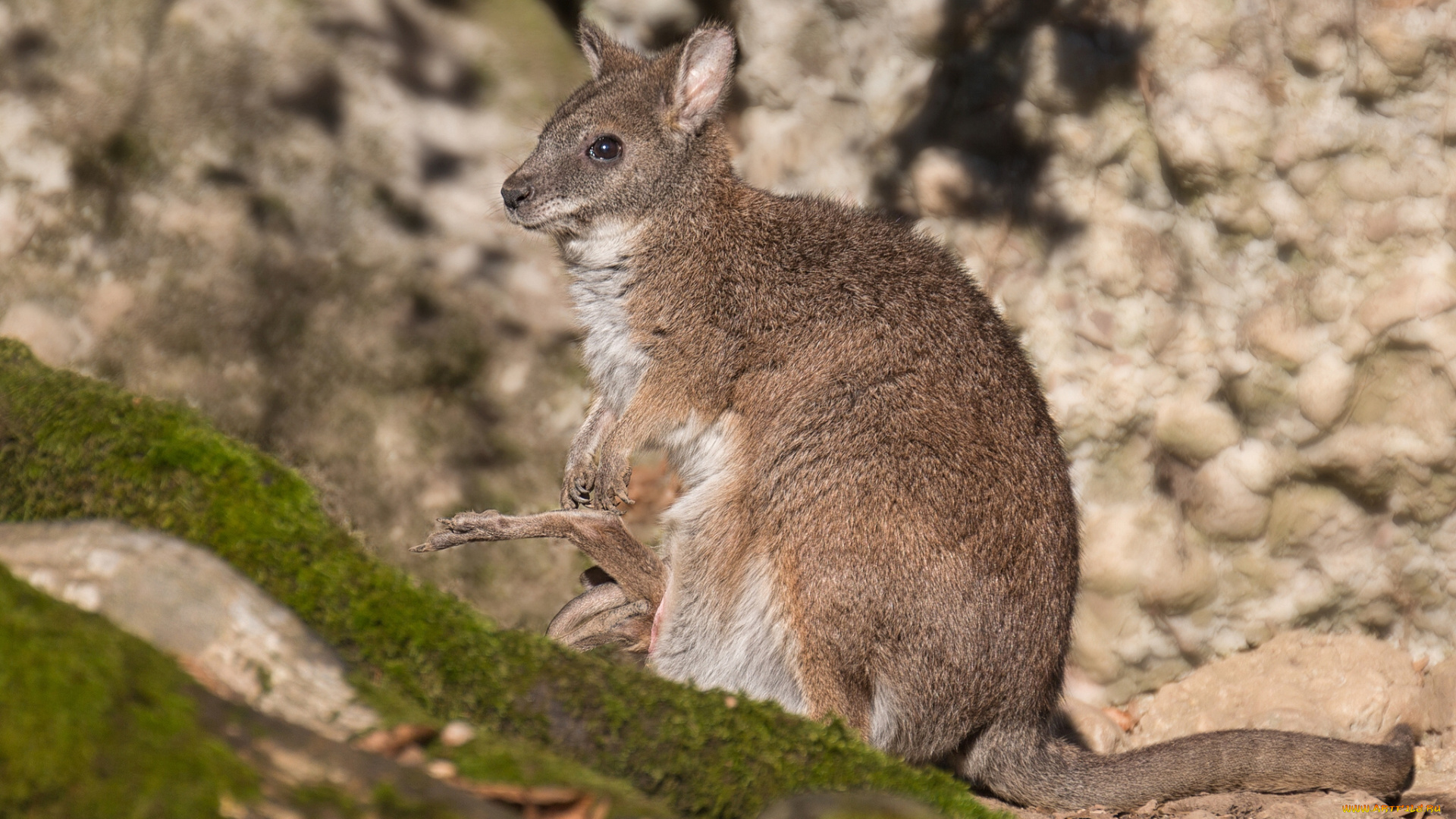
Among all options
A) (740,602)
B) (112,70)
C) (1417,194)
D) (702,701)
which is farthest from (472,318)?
(1417,194)

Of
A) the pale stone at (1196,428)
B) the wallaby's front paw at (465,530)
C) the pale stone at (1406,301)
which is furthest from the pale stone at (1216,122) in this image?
the wallaby's front paw at (465,530)

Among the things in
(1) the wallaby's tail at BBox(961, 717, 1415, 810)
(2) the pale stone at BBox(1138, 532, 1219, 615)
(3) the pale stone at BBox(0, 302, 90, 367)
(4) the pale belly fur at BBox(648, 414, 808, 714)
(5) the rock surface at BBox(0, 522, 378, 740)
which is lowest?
(5) the rock surface at BBox(0, 522, 378, 740)

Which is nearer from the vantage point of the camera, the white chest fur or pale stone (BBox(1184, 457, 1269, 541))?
the white chest fur

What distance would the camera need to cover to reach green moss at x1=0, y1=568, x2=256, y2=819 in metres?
1.97

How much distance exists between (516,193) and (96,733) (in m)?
3.48

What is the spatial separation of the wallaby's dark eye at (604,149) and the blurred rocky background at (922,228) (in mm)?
1029

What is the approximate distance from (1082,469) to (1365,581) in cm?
148

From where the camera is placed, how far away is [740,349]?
15.9 ft

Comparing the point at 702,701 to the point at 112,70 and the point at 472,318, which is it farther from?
the point at 112,70

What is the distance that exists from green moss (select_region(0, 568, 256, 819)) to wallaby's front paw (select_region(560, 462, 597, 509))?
10.0 ft

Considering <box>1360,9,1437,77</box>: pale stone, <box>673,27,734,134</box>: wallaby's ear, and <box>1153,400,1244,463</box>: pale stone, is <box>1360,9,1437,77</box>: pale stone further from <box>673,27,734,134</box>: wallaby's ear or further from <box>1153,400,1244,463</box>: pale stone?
<box>673,27,734,134</box>: wallaby's ear

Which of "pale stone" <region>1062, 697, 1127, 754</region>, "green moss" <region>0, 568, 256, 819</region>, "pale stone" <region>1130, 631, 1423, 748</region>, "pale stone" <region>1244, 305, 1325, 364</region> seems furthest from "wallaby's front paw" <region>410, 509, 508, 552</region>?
"pale stone" <region>1244, 305, 1325, 364</region>

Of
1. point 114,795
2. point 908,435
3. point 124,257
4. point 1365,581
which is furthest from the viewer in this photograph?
point 124,257

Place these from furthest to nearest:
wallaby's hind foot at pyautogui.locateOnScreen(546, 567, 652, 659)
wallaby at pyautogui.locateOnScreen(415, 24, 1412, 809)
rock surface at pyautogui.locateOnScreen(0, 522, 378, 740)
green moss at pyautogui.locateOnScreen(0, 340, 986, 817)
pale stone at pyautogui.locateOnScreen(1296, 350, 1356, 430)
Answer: pale stone at pyautogui.locateOnScreen(1296, 350, 1356, 430), wallaby's hind foot at pyautogui.locateOnScreen(546, 567, 652, 659), wallaby at pyautogui.locateOnScreen(415, 24, 1412, 809), green moss at pyautogui.locateOnScreen(0, 340, 986, 817), rock surface at pyautogui.locateOnScreen(0, 522, 378, 740)
